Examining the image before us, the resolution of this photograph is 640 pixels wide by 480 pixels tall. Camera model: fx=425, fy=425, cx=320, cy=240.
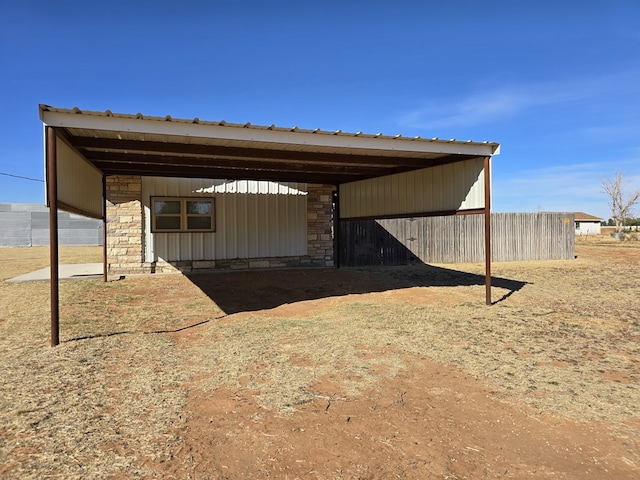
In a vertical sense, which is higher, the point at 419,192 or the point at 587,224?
the point at 587,224

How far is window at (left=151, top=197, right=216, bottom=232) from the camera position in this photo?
40.1ft

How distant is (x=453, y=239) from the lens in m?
18.1

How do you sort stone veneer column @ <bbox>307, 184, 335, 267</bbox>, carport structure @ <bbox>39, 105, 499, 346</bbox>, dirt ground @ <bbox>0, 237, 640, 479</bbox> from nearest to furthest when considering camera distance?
dirt ground @ <bbox>0, 237, 640, 479</bbox> < carport structure @ <bbox>39, 105, 499, 346</bbox> < stone veneer column @ <bbox>307, 184, 335, 267</bbox>

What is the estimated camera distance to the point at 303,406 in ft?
11.9

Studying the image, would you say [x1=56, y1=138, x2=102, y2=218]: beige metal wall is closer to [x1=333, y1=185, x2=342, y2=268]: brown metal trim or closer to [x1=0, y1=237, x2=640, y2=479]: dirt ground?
[x1=0, y1=237, x2=640, y2=479]: dirt ground

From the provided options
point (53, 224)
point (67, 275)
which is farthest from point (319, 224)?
point (53, 224)

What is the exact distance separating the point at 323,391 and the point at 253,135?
4063 mm

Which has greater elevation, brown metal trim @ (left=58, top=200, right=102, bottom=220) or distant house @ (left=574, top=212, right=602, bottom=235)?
distant house @ (left=574, top=212, right=602, bottom=235)

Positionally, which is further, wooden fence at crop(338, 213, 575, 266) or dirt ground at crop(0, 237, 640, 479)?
wooden fence at crop(338, 213, 575, 266)

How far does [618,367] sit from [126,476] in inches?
191

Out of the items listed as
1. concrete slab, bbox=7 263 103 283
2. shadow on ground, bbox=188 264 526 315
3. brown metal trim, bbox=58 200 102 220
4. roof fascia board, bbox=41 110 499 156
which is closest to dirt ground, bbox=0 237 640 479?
shadow on ground, bbox=188 264 526 315

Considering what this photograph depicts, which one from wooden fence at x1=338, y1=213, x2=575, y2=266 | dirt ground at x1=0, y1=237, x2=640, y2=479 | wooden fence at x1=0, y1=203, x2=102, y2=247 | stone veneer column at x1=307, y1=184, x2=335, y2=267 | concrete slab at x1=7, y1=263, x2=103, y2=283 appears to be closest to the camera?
dirt ground at x1=0, y1=237, x2=640, y2=479

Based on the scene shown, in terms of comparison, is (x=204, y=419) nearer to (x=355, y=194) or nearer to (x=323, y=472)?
(x=323, y=472)

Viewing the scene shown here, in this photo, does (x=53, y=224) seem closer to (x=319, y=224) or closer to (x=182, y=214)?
(x=182, y=214)
